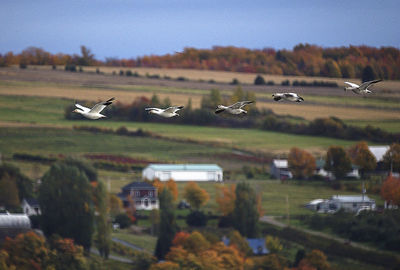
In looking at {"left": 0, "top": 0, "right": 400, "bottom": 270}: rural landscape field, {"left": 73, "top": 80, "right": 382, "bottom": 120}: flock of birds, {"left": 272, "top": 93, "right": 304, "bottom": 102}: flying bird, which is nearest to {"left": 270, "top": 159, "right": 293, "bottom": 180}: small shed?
{"left": 0, "top": 0, "right": 400, "bottom": 270}: rural landscape field

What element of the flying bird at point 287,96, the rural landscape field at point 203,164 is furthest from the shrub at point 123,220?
the flying bird at point 287,96

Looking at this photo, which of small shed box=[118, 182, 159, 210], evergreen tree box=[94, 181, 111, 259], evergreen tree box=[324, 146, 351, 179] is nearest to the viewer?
evergreen tree box=[94, 181, 111, 259]

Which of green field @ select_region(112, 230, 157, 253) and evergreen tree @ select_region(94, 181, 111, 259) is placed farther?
green field @ select_region(112, 230, 157, 253)

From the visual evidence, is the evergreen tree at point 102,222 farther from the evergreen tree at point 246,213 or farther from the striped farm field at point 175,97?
the striped farm field at point 175,97

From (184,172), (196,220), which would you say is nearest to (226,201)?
(196,220)

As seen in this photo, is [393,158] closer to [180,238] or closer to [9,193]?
[180,238]

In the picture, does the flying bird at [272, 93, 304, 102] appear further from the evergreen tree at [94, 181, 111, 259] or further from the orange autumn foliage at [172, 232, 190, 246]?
the evergreen tree at [94, 181, 111, 259]

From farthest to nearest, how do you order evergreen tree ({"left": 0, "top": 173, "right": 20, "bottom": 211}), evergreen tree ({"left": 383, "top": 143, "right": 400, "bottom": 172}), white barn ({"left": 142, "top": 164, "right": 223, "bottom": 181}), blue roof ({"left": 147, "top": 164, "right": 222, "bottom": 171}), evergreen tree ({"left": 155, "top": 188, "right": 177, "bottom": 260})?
blue roof ({"left": 147, "top": 164, "right": 222, "bottom": 171}) < white barn ({"left": 142, "top": 164, "right": 223, "bottom": 181}) < evergreen tree ({"left": 0, "top": 173, "right": 20, "bottom": 211}) < evergreen tree ({"left": 383, "top": 143, "right": 400, "bottom": 172}) < evergreen tree ({"left": 155, "top": 188, "right": 177, "bottom": 260})

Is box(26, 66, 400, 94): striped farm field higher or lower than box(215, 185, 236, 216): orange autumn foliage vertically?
higher
